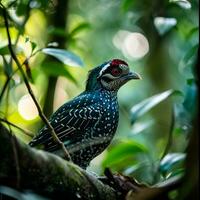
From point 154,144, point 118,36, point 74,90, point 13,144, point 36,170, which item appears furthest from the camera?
point 118,36

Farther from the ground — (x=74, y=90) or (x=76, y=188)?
(x=76, y=188)

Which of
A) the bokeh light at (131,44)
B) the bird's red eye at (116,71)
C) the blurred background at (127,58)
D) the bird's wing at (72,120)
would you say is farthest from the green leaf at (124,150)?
the bokeh light at (131,44)

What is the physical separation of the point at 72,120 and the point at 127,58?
469 centimetres

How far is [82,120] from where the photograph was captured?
14.7 ft

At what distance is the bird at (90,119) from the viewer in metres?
4.21

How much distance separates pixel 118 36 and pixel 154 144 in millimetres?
2595

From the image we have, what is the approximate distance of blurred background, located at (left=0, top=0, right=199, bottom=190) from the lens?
460 cm

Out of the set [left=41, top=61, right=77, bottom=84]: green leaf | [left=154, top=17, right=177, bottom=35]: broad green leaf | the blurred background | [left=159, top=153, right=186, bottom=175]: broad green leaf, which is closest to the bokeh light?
the blurred background

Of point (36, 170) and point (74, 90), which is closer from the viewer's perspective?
point (36, 170)

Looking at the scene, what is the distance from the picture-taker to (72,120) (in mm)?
4461

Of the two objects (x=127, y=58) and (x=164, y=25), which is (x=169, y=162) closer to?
(x=164, y=25)

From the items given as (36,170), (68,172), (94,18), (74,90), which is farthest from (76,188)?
(94,18)

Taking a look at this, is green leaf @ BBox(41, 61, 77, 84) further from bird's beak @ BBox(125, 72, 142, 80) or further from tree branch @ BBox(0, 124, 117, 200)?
→ tree branch @ BBox(0, 124, 117, 200)

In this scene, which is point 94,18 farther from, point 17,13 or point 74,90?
point 17,13
